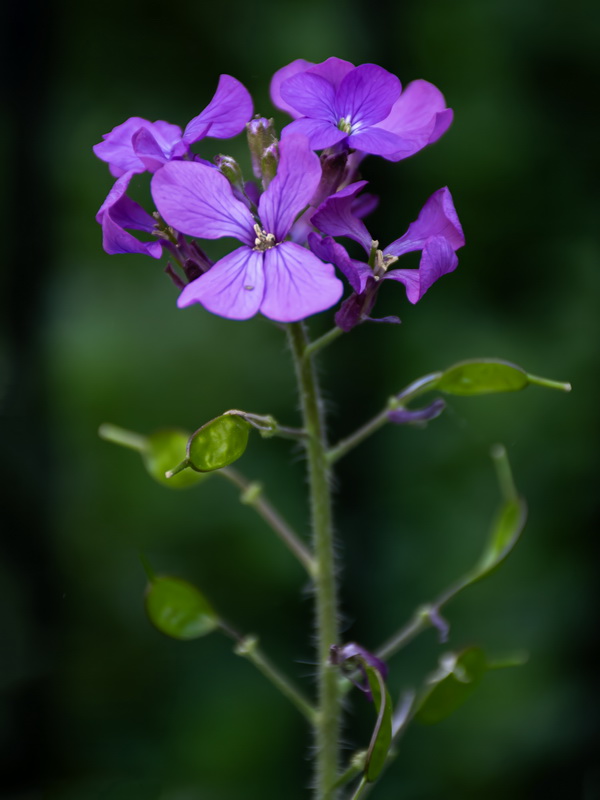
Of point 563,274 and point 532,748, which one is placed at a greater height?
point 563,274

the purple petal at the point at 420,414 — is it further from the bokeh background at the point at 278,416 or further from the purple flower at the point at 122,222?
the bokeh background at the point at 278,416

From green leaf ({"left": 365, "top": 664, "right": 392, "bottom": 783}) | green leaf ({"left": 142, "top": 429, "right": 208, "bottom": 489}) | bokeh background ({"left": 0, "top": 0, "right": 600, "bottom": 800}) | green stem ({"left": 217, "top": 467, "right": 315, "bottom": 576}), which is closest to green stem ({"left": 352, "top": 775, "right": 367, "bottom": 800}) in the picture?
green leaf ({"left": 365, "top": 664, "right": 392, "bottom": 783})

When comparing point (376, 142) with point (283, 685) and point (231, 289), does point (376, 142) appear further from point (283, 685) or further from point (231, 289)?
point (283, 685)

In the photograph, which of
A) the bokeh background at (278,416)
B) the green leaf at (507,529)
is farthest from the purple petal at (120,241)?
the bokeh background at (278,416)

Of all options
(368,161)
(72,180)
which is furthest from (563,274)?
(72,180)

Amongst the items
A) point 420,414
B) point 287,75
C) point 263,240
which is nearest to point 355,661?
point 420,414

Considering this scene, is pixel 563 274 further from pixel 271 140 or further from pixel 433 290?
pixel 271 140
